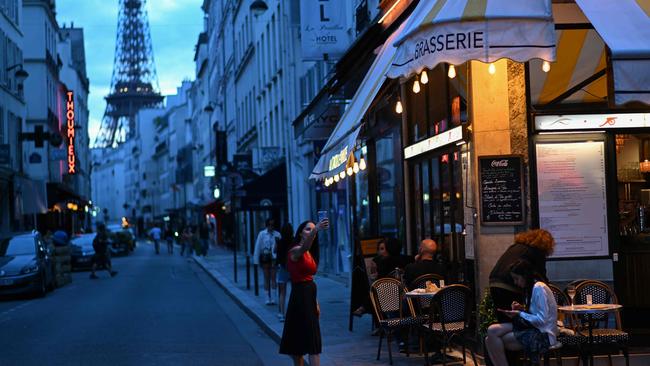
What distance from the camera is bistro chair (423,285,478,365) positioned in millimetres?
10555

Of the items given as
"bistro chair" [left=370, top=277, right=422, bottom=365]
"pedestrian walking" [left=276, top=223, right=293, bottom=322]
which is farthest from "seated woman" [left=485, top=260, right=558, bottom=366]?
"pedestrian walking" [left=276, top=223, right=293, bottom=322]

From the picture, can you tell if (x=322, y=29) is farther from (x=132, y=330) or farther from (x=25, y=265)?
(x=25, y=265)

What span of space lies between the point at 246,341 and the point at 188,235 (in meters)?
42.3

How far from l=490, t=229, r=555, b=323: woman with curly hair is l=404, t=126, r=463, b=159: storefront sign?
279cm

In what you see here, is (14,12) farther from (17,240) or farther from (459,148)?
(459,148)

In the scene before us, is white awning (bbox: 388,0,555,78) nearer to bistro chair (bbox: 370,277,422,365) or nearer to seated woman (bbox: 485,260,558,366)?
seated woman (bbox: 485,260,558,366)

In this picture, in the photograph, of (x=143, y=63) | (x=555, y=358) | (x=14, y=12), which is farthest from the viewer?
(x=143, y=63)

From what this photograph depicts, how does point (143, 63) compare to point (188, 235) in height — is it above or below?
above

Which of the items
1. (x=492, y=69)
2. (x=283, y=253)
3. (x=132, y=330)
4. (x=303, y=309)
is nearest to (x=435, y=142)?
A: (x=492, y=69)

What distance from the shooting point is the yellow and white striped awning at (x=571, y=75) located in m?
10.4

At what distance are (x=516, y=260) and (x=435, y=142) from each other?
439 cm

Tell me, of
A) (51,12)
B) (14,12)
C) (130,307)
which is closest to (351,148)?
(130,307)

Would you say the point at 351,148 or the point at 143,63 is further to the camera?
the point at 143,63

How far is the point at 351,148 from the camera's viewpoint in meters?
11.9
